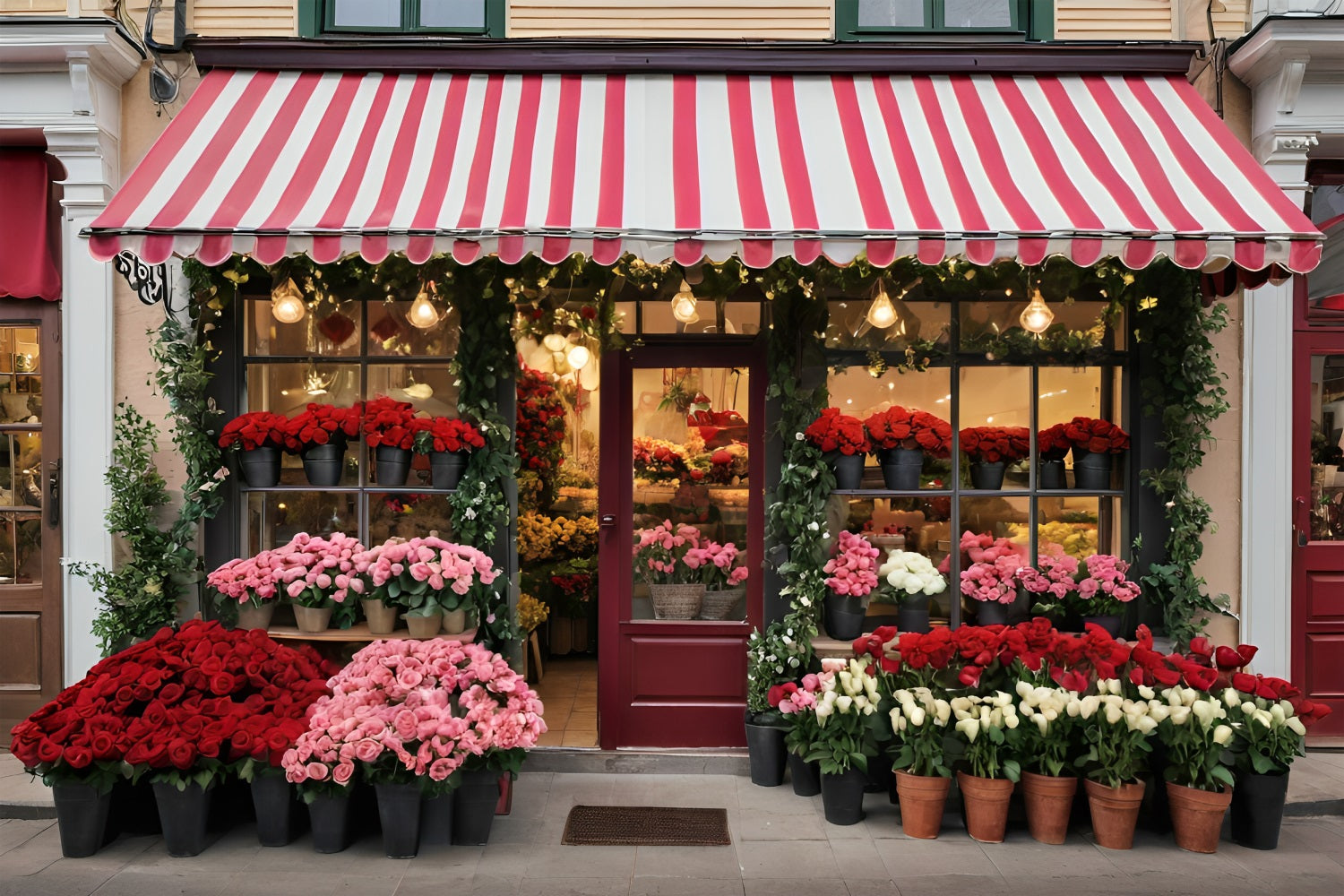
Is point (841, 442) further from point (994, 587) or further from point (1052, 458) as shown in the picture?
point (1052, 458)

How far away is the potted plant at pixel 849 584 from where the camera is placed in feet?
17.5

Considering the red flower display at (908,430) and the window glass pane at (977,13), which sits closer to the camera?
the red flower display at (908,430)

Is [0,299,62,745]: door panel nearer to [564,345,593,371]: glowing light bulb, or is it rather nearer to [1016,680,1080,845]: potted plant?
[564,345,593,371]: glowing light bulb

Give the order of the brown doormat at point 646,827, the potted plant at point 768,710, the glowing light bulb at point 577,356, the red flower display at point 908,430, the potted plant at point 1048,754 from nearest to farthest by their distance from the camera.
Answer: the potted plant at point 1048,754
the brown doormat at point 646,827
the potted plant at point 768,710
the red flower display at point 908,430
the glowing light bulb at point 577,356

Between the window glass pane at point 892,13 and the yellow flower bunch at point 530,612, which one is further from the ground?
the window glass pane at point 892,13

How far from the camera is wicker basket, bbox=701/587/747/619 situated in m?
5.70

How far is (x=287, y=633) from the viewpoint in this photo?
524cm

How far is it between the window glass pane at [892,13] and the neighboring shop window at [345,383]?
3.26 metres

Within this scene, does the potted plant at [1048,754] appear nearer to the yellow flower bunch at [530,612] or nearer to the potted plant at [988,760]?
the potted plant at [988,760]

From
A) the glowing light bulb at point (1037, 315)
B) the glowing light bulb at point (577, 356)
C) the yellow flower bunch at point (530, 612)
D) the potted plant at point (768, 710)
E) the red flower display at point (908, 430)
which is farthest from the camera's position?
the yellow flower bunch at point (530, 612)

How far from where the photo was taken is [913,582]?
5293 millimetres

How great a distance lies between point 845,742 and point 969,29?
447cm

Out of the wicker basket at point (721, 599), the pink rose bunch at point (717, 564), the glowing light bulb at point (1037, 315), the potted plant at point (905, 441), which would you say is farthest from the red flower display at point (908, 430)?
the wicker basket at point (721, 599)

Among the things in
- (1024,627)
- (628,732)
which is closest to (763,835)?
(628,732)
